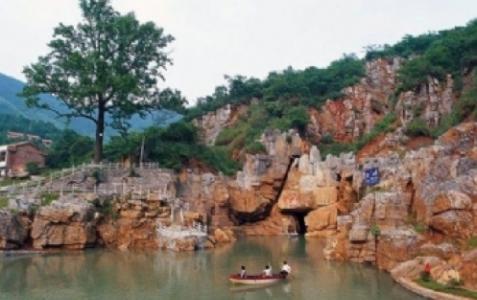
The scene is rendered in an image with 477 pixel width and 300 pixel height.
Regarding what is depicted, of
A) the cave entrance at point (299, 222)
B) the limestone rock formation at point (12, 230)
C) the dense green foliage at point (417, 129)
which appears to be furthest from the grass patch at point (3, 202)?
the dense green foliage at point (417, 129)

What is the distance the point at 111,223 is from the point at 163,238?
3322mm

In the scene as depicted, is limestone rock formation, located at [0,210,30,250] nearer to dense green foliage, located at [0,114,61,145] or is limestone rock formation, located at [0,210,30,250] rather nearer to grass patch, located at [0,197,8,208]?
grass patch, located at [0,197,8,208]

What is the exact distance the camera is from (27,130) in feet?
279

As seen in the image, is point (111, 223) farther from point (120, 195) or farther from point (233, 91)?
point (233, 91)

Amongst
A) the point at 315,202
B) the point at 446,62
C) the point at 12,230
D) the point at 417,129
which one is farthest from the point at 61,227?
the point at 446,62

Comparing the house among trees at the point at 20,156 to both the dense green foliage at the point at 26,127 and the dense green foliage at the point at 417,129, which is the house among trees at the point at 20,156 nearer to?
the dense green foliage at the point at 26,127

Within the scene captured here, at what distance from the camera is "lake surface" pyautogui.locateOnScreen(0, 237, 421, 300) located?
20.8 m

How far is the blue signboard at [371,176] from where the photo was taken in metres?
38.4

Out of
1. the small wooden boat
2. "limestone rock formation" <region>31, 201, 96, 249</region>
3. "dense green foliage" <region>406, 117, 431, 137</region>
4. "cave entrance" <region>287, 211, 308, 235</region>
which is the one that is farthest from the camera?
"dense green foliage" <region>406, 117, 431, 137</region>

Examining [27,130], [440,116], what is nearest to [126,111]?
[440,116]

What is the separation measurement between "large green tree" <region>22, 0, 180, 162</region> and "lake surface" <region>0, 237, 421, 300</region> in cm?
1283

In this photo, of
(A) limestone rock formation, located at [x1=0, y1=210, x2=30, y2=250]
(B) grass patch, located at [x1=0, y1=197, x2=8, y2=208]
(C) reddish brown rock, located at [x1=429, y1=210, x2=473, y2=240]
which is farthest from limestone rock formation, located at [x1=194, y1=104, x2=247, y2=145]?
(C) reddish brown rock, located at [x1=429, y1=210, x2=473, y2=240]

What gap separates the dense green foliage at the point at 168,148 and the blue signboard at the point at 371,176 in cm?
1370

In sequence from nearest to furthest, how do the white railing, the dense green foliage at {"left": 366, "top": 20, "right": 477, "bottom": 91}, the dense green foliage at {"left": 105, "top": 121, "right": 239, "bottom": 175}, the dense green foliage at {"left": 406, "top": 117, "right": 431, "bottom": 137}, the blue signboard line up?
the white railing → the blue signboard → the dense green foliage at {"left": 105, "top": 121, "right": 239, "bottom": 175} → the dense green foliage at {"left": 406, "top": 117, "right": 431, "bottom": 137} → the dense green foliage at {"left": 366, "top": 20, "right": 477, "bottom": 91}
